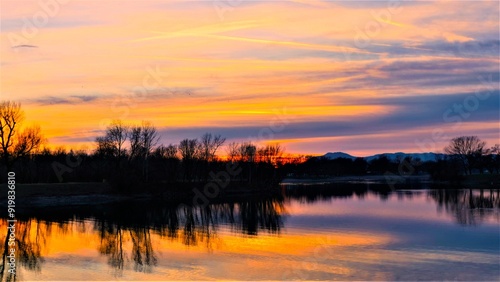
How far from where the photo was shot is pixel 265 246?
85.4ft

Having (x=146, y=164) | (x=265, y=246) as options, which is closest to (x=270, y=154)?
(x=146, y=164)

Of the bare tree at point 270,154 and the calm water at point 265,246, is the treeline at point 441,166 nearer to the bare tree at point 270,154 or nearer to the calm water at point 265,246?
the bare tree at point 270,154

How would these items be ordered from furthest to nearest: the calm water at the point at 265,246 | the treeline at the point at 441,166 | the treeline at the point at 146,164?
the treeline at the point at 441,166
the treeline at the point at 146,164
the calm water at the point at 265,246

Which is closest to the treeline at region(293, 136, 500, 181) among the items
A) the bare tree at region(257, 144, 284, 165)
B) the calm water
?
the bare tree at region(257, 144, 284, 165)

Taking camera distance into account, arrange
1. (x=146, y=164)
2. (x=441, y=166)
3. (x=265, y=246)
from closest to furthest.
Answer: (x=265, y=246)
(x=146, y=164)
(x=441, y=166)

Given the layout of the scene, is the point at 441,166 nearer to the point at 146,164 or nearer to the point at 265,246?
the point at 146,164

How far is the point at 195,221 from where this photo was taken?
3891cm

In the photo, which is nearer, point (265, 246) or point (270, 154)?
point (265, 246)

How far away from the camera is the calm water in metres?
19.8

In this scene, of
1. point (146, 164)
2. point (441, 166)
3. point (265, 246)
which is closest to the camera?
point (265, 246)

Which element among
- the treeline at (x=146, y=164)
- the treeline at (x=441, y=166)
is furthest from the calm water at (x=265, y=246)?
the treeline at (x=441, y=166)

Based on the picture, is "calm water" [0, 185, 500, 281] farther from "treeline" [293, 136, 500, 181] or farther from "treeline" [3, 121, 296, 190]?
"treeline" [293, 136, 500, 181]

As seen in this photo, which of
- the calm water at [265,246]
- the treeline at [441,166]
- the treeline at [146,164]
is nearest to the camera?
the calm water at [265,246]

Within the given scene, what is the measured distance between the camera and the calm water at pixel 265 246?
19844 millimetres
